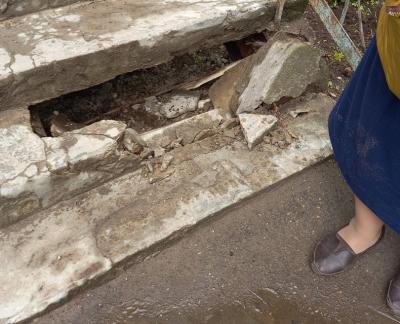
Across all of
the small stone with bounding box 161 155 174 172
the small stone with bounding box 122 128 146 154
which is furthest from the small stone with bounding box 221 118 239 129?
the small stone with bounding box 122 128 146 154

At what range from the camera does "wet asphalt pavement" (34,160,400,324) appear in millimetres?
1827

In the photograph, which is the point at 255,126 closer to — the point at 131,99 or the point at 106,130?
the point at 106,130

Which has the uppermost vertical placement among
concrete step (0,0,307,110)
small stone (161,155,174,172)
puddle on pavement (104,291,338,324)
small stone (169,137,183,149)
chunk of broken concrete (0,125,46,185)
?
concrete step (0,0,307,110)

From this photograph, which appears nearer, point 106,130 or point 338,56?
point 106,130

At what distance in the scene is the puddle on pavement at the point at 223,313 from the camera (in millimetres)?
1804

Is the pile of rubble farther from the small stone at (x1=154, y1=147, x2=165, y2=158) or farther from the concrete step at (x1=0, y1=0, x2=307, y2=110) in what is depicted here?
the concrete step at (x1=0, y1=0, x2=307, y2=110)

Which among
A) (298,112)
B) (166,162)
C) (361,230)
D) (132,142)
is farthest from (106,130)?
(361,230)

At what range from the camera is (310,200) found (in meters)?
2.27

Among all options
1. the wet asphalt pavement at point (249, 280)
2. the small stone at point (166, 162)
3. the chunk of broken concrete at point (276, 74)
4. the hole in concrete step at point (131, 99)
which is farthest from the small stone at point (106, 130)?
the chunk of broken concrete at point (276, 74)

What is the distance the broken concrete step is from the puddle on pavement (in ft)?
0.79

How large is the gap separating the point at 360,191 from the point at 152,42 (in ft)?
4.53

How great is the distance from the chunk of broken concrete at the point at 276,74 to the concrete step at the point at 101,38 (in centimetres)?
28

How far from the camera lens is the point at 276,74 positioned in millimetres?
2406

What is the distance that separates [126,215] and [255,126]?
3.02 feet
